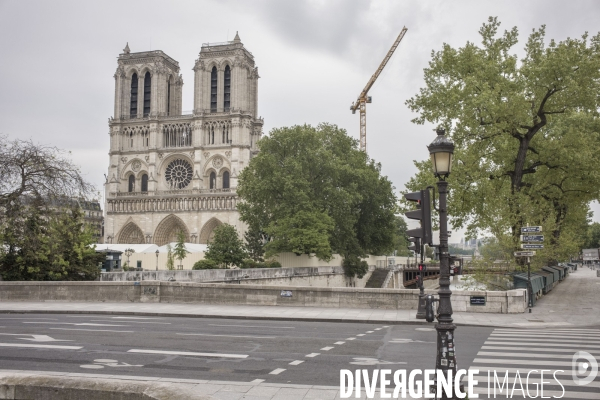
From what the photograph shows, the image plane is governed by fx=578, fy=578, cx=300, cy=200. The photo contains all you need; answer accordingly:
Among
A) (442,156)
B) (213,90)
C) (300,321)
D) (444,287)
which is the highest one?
(213,90)

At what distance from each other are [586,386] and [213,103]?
3360 inches

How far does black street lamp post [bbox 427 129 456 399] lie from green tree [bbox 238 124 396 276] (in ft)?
130

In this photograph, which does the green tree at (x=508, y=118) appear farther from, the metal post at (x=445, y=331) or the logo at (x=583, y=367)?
the metal post at (x=445, y=331)

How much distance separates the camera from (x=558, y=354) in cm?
1202

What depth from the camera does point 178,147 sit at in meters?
90.3

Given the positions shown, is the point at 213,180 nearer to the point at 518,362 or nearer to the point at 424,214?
the point at 518,362

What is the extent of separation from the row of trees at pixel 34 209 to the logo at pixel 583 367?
74.5 ft

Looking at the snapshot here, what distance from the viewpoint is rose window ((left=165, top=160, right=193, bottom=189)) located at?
9050 centimetres

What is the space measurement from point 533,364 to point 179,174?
83.8 m

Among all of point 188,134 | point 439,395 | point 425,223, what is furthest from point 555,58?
point 188,134

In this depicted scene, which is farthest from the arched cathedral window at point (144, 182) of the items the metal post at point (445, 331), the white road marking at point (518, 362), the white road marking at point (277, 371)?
the metal post at point (445, 331)

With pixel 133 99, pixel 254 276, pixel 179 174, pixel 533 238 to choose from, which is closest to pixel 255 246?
pixel 254 276

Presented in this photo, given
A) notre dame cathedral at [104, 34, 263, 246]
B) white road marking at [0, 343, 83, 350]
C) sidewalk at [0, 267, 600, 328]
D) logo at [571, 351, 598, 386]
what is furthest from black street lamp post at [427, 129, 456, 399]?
notre dame cathedral at [104, 34, 263, 246]

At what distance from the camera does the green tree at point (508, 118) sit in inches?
1094
